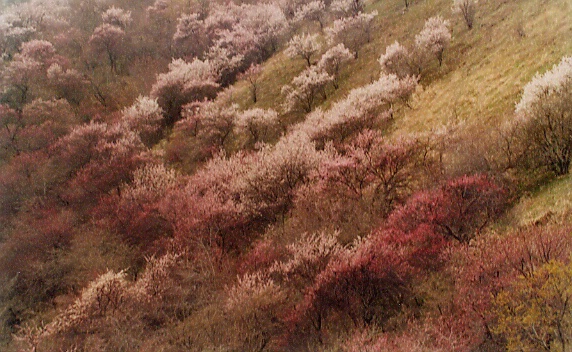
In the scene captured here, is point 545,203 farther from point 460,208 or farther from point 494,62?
point 494,62

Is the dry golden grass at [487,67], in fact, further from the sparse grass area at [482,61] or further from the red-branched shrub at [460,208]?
the red-branched shrub at [460,208]

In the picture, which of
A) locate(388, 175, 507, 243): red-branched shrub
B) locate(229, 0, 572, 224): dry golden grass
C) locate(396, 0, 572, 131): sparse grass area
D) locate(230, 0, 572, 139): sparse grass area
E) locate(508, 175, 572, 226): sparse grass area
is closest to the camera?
locate(508, 175, 572, 226): sparse grass area

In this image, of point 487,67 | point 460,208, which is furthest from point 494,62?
point 460,208

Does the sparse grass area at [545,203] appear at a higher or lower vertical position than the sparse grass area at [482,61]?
lower

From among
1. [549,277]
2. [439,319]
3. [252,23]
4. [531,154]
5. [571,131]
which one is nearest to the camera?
[549,277]

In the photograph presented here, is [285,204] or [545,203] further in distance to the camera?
[285,204]

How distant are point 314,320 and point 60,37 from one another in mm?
75477

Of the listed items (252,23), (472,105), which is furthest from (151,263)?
(252,23)

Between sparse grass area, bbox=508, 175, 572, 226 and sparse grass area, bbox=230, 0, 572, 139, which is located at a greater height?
sparse grass area, bbox=230, 0, 572, 139

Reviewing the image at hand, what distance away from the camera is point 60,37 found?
71.6 meters

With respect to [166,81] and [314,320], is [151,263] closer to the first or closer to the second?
[314,320]

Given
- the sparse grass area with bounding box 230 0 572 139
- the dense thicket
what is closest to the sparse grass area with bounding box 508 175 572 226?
the dense thicket

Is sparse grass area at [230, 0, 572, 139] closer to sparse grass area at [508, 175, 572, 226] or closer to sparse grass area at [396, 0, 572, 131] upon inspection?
sparse grass area at [396, 0, 572, 131]

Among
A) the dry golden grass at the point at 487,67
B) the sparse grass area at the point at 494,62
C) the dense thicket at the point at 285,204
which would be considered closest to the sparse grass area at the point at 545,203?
the dry golden grass at the point at 487,67
